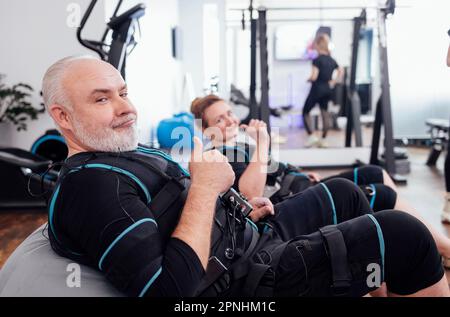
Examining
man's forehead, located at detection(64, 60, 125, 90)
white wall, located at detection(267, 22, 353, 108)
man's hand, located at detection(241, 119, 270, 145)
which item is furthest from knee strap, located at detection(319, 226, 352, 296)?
white wall, located at detection(267, 22, 353, 108)

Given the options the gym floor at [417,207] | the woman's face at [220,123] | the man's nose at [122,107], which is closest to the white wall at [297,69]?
the gym floor at [417,207]

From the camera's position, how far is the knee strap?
0.98 m

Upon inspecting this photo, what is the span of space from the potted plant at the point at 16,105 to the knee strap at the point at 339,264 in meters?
2.95

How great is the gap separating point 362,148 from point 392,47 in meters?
1.28

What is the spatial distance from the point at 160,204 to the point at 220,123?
1123 mm

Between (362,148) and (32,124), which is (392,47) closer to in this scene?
(362,148)

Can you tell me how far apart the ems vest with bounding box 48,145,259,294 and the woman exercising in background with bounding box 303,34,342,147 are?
3865mm

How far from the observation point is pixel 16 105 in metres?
3.36

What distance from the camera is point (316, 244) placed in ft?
3.45

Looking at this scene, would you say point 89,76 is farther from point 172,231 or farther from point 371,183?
point 371,183

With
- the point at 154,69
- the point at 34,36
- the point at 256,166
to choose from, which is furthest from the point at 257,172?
the point at 154,69

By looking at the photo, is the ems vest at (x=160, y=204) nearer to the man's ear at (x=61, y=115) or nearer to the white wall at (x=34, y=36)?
the man's ear at (x=61, y=115)

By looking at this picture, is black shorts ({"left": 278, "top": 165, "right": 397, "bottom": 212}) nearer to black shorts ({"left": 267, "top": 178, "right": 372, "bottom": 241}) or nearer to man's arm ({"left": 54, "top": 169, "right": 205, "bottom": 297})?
black shorts ({"left": 267, "top": 178, "right": 372, "bottom": 241})
